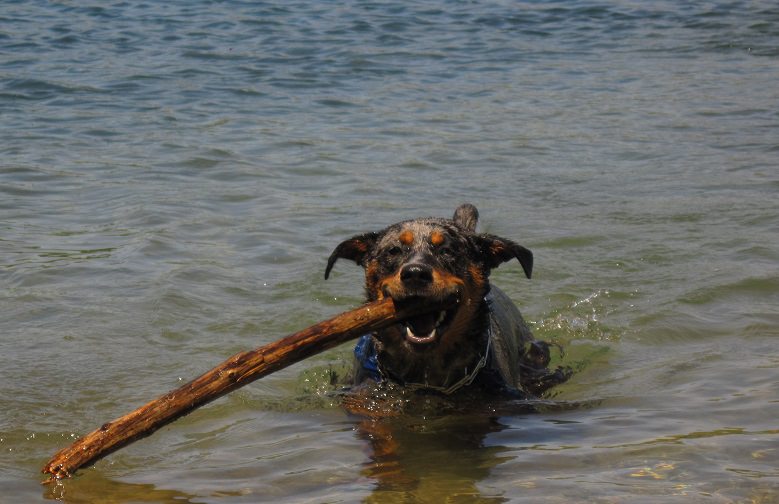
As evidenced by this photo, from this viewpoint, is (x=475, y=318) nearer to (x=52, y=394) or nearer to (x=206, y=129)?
(x=52, y=394)

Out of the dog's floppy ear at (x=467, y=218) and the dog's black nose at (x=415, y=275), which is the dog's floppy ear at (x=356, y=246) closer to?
the dog's floppy ear at (x=467, y=218)

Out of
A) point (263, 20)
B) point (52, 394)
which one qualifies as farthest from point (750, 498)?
point (263, 20)

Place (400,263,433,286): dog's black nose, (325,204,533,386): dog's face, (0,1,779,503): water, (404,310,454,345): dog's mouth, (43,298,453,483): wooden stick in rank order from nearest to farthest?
(43,298,453,483): wooden stick < (0,1,779,503): water < (400,263,433,286): dog's black nose < (325,204,533,386): dog's face < (404,310,454,345): dog's mouth

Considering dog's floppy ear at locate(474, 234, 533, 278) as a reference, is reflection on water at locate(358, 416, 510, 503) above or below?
below

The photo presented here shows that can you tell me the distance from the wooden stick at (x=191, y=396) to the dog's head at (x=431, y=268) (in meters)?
0.71

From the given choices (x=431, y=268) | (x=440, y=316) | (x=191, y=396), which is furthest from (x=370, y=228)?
(x=191, y=396)

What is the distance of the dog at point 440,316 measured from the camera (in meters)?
6.32

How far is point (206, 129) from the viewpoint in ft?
48.2

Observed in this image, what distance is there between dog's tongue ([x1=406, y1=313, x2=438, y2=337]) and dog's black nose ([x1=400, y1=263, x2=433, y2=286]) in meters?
0.37

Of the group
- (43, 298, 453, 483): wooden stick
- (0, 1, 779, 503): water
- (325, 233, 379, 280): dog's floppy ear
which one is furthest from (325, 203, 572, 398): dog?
(43, 298, 453, 483): wooden stick

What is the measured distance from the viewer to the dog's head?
604cm

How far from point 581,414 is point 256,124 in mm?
9359

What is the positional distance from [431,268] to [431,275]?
65mm

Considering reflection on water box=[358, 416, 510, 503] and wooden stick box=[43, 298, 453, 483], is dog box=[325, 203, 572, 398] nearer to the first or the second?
reflection on water box=[358, 416, 510, 503]
